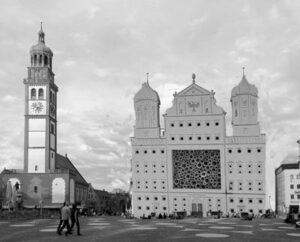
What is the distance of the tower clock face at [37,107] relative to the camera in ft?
269

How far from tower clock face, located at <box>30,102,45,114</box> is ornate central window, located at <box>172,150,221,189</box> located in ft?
76.2

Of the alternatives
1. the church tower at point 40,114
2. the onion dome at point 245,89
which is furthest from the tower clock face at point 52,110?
the onion dome at point 245,89

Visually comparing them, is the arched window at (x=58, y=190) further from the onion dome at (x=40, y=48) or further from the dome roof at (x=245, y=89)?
the dome roof at (x=245, y=89)

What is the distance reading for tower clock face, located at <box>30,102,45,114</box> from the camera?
8206cm

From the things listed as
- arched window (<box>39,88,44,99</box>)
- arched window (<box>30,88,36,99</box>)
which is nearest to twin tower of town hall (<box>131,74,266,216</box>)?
arched window (<box>39,88,44,99</box>)

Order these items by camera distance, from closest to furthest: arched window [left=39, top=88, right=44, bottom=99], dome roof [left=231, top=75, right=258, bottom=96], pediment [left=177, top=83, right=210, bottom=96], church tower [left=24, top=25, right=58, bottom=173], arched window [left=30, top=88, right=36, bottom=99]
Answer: church tower [left=24, top=25, right=58, bottom=173], arched window [left=39, top=88, right=44, bottom=99], arched window [left=30, top=88, right=36, bottom=99], pediment [left=177, top=83, right=210, bottom=96], dome roof [left=231, top=75, right=258, bottom=96]

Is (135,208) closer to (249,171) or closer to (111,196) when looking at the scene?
(249,171)

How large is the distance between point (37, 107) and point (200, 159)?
27.4m

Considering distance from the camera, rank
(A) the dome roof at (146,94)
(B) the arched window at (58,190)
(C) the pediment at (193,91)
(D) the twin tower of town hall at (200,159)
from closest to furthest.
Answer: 1. (D) the twin tower of town hall at (200,159)
2. (B) the arched window at (58,190)
3. (C) the pediment at (193,91)
4. (A) the dome roof at (146,94)

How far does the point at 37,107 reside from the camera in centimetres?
8238

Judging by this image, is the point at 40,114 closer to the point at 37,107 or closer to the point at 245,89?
the point at 37,107

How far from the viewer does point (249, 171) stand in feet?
263

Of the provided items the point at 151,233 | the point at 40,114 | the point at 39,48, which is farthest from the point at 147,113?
the point at 151,233

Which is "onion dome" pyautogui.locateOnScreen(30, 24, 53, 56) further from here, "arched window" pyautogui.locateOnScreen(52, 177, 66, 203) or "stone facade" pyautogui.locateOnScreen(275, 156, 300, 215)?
"stone facade" pyautogui.locateOnScreen(275, 156, 300, 215)
